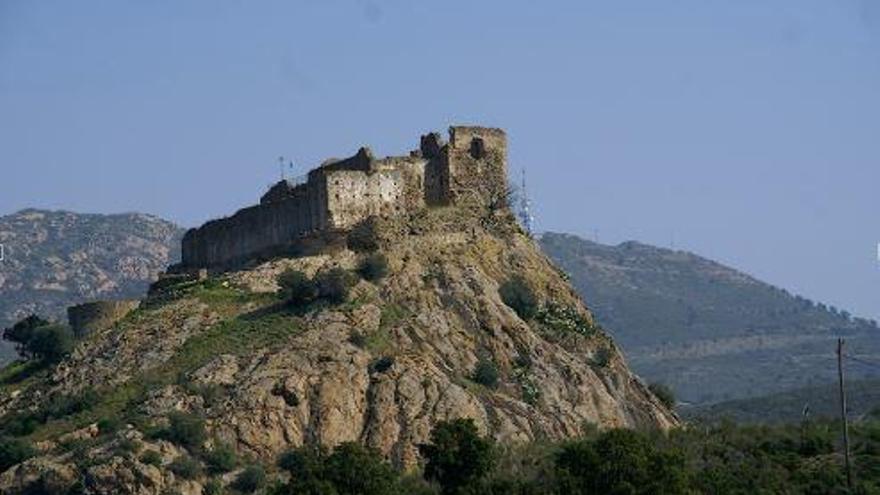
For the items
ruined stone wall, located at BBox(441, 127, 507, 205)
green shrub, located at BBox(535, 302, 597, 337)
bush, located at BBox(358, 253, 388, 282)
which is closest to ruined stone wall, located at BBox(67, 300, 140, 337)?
bush, located at BBox(358, 253, 388, 282)

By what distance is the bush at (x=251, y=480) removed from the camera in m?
70.1

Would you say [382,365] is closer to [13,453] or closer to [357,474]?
[357,474]

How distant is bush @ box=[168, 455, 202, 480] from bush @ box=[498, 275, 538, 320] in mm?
16236

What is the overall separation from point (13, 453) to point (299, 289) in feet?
41.9

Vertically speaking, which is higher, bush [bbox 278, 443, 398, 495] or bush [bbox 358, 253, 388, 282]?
bush [bbox 358, 253, 388, 282]

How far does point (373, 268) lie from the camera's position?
80.4 metres

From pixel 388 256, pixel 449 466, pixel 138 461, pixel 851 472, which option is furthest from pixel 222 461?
pixel 851 472

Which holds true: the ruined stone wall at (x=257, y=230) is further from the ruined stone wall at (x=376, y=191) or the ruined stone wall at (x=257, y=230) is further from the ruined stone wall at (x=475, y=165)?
the ruined stone wall at (x=475, y=165)

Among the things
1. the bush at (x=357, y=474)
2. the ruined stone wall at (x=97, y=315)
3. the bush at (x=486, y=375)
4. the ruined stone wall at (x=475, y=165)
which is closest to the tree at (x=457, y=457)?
the bush at (x=357, y=474)

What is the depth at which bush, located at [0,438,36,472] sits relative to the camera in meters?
71.2

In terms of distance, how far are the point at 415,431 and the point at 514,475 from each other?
18.1 ft

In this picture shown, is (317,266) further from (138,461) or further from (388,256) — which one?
(138,461)

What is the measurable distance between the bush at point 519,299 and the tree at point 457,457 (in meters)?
14.1

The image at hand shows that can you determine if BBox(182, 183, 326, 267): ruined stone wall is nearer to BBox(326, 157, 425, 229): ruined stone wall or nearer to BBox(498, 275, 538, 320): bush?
BBox(326, 157, 425, 229): ruined stone wall
